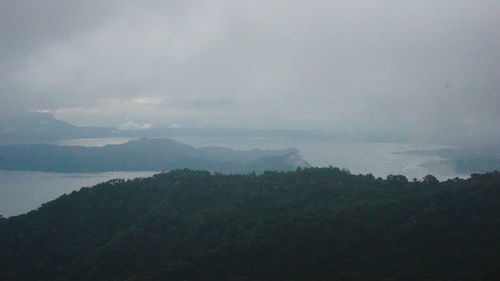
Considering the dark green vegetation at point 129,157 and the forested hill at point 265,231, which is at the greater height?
the dark green vegetation at point 129,157

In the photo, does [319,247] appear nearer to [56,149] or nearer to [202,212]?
[202,212]

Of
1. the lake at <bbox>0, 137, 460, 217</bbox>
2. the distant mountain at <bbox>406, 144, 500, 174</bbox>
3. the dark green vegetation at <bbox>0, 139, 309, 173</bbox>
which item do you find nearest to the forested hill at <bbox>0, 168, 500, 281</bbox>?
the distant mountain at <bbox>406, 144, 500, 174</bbox>

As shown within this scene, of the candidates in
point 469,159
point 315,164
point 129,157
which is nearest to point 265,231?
point 469,159

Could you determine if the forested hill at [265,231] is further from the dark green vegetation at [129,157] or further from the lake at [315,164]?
the dark green vegetation at [129,157]

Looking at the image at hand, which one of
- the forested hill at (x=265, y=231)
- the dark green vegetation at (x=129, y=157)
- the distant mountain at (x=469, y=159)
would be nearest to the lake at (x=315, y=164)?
the distant mountain at (x=469, y=159)

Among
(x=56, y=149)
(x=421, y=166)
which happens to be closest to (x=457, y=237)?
(x=421, y=166)

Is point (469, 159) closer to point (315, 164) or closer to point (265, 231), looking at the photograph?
point (315, 164)
